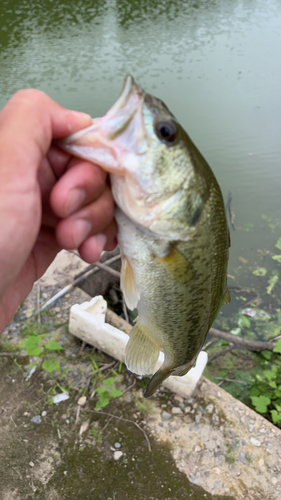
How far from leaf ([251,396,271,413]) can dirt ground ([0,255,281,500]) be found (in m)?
0.12

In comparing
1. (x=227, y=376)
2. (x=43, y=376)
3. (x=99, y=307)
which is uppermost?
(x=99, y=307)

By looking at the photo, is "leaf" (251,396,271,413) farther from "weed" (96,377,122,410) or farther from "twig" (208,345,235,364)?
"weed" (96,377,122,410)

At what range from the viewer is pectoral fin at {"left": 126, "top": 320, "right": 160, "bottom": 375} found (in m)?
1.67

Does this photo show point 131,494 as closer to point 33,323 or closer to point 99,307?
point 99,307

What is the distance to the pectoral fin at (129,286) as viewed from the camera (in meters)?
1.44

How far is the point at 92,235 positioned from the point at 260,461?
8.00 feet

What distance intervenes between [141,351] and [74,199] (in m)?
0.92

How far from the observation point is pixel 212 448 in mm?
2688

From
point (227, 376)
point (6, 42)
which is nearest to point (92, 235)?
point (227, 376)

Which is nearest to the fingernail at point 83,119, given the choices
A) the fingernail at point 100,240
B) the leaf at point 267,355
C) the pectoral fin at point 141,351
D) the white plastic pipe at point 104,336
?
the fingernail at point 100,240

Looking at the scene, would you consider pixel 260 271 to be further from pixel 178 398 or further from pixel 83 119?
pixel 83 119

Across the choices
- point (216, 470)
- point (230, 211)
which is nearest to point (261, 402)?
point (216, 470)

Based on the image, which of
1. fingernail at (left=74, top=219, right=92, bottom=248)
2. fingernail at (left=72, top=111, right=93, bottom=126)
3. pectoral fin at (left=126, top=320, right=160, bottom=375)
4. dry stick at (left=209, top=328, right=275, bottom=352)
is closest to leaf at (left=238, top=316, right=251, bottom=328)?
dry stick at (left=209, top=328, right=275, bottom=352)

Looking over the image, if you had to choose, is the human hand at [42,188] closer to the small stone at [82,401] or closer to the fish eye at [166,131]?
the fish eye at [166,131]
